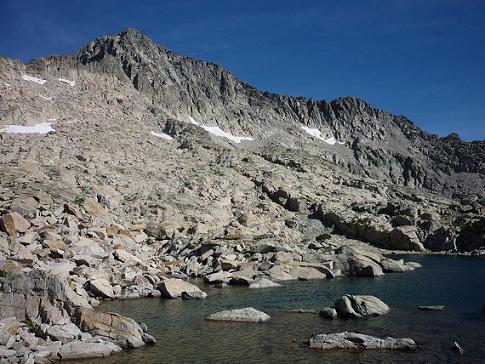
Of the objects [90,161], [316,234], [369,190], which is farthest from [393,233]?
[90,161]

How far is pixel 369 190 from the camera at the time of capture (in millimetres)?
129625

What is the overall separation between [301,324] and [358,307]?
4.86 metres

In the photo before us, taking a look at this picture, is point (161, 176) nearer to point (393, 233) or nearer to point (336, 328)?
point (393, 233)

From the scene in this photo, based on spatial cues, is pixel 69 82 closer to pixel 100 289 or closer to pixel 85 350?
pixel 100 289

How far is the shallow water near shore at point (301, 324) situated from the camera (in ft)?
73.9

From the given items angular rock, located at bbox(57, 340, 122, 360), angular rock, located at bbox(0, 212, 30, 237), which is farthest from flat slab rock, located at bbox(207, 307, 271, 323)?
angular rock, located at bbox(0, 212, 30, 237)

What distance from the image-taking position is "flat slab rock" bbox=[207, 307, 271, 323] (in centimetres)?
3031

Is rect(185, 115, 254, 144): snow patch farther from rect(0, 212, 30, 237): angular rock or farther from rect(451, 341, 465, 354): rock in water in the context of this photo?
rect(451, 341, 465, 354): rock in water

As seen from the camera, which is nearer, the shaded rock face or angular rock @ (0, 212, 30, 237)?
the shaded rock face

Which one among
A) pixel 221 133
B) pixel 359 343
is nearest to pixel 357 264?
pixel 359 343

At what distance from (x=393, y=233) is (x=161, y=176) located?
162 feet

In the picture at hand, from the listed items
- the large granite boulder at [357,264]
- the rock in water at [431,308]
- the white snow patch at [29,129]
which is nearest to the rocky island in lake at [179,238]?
the large granite boulder at [357,264]

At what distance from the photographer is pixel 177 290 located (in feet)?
130

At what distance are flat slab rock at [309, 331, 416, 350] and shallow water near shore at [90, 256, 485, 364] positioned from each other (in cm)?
60
